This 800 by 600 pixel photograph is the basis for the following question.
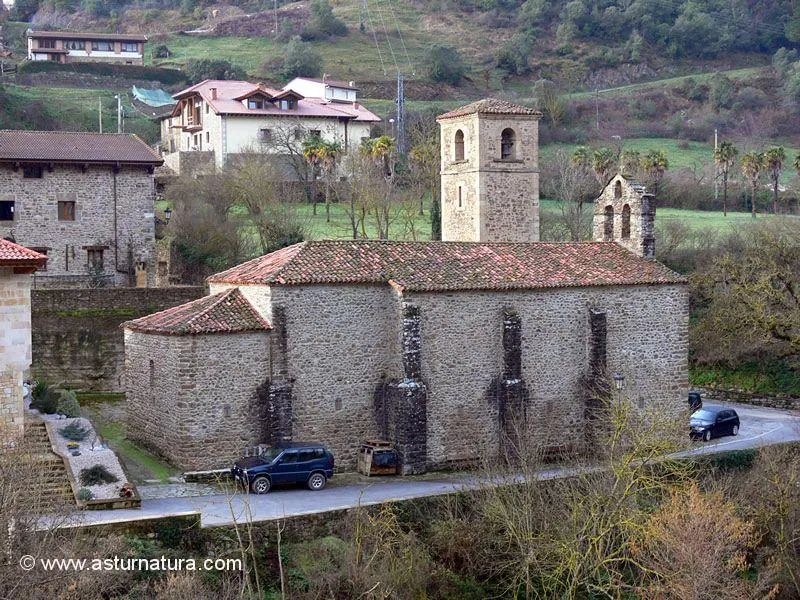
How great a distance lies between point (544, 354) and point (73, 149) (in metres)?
21.9

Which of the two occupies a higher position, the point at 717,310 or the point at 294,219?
the point at 294,219

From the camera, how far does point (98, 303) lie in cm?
3828

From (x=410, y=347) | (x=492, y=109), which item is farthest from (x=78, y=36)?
(x=410, y=347)

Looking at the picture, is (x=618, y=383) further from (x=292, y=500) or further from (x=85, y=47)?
(x=85, y=47)

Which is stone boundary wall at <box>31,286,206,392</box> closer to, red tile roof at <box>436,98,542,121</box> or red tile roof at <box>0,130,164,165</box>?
red tile roof at <box>0,130,164,165</box>

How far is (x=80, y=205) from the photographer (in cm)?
4466

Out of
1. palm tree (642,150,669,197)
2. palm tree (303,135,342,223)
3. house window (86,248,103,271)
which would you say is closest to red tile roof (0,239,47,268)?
house window (86,248,103,271)

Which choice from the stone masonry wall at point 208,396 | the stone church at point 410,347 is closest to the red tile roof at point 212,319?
the stone church at point 410,347

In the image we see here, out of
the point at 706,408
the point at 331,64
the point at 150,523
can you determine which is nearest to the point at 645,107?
the point at 331,64

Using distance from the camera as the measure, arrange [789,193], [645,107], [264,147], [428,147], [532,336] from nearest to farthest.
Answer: [532,336]
[428,147]
[264,147]
[789,193]
[645,107]

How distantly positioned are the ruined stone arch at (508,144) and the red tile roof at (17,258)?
18641 millimetres

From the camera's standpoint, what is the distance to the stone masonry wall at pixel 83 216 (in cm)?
4388

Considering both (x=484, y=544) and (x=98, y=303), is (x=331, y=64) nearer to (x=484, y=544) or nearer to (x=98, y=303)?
(x=98, y=303)

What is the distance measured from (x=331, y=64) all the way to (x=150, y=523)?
87039 mm
